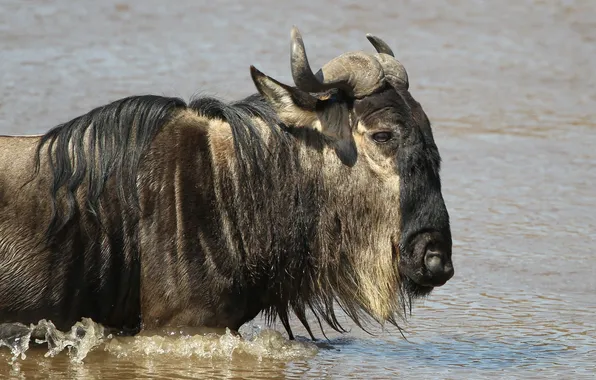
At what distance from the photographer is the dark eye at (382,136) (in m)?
6.11

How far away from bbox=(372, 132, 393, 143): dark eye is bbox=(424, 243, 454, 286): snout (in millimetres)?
579

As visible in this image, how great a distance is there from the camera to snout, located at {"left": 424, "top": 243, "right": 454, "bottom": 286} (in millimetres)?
6020

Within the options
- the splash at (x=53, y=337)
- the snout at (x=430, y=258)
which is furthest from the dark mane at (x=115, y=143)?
the snout at (x=430, y=258)

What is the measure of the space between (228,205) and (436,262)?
110cm

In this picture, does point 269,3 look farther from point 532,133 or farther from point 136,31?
point 532,133

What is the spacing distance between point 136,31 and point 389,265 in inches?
424

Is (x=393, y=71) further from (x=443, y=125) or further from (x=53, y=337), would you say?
(x=443, y=125)

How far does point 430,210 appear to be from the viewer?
6.02m

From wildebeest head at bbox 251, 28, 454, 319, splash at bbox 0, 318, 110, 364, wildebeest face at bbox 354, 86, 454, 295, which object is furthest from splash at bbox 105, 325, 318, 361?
wildebeest face at bbox 354, 86, 454, 295

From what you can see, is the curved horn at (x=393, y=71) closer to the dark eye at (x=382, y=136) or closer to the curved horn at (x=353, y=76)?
the curved horn at (x=353, y=76)

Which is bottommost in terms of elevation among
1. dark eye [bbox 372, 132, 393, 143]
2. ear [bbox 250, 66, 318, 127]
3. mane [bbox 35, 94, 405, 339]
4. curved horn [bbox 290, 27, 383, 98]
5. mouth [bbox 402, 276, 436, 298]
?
mouth [bbox 402, 276, 436, 298]

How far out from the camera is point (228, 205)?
6.20m

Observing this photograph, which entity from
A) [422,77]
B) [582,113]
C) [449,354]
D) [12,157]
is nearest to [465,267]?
[449,354]

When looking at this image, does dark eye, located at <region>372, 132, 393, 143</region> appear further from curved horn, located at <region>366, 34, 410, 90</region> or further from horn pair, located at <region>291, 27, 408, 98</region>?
curved horn, located at <region>366, 34, 410, 90</region>
